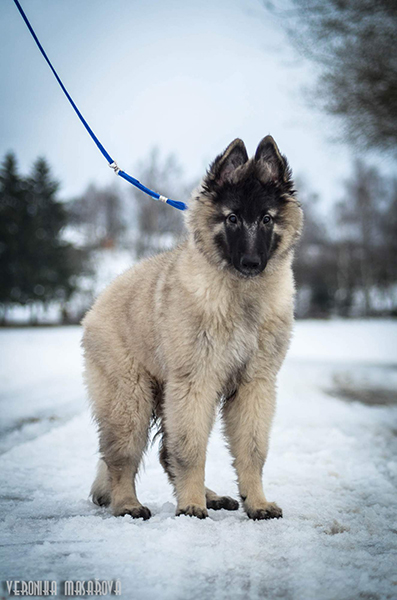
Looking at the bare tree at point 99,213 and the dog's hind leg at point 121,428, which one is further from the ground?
the bare tree at point 99,213

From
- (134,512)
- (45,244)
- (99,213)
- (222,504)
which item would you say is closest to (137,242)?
(45,244)

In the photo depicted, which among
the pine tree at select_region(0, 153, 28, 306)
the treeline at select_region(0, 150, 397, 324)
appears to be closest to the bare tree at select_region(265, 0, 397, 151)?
the treeline at select_region(0, 150, 397, 324)

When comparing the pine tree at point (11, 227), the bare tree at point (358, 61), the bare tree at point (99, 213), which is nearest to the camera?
the bare tree at point (358, 61)

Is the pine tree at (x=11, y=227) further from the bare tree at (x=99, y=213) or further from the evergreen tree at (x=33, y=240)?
the bare tree at (x=99, y=213)

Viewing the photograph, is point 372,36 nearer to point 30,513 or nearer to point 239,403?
point 239,403

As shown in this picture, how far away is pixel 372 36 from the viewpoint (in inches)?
351


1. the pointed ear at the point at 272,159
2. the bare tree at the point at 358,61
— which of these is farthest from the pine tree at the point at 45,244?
the pointed ear at the point at 272,159

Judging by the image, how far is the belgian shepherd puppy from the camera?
342cm

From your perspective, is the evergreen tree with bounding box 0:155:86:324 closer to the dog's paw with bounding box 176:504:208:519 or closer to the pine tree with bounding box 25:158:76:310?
the pine tree with bounding box 25:158:76:310

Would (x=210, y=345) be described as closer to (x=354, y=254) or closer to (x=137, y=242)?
(x=137, y=242)

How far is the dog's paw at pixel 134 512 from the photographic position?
3.38 m

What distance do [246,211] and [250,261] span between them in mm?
384

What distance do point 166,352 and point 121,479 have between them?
999mm

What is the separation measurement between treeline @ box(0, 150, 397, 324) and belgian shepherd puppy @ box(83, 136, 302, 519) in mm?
25627
